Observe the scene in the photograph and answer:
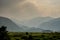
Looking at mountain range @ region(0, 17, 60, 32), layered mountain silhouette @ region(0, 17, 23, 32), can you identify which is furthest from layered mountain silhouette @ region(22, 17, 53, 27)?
layered mountain silhouette @ region(0, 17, 23, 32)

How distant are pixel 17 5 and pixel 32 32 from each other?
463 millimetres

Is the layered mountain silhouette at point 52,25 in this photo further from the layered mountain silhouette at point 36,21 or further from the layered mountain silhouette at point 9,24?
the layered mountain silhouette at point 9,24

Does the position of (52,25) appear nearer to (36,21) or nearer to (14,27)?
(36,21)

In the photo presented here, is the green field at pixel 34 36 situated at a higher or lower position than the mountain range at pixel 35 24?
lower

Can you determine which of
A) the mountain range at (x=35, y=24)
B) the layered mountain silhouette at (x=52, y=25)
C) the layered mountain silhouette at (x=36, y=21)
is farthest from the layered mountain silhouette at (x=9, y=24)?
the layered mountain silhouette at (x=52, y=25)

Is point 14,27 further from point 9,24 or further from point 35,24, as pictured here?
point 35,24

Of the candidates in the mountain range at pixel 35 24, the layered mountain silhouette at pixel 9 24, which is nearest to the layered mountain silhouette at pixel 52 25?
the mountain range at pixel 35 24

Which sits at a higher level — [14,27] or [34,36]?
[14,27]

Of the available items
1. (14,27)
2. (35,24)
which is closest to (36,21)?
(35,24)

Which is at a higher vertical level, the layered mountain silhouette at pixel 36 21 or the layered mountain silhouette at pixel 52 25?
the layered mountain silhouette at pixel 36 21

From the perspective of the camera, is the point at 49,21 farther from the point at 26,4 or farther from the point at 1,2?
the point at 1,2

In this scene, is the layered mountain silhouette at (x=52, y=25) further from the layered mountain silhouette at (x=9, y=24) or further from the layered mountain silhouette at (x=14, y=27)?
the layered mountain silhouette at (x=9, y=24)

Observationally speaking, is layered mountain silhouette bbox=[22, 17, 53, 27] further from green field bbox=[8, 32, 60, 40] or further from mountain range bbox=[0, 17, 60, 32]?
green field bbox=[8, 32, 60, 40]

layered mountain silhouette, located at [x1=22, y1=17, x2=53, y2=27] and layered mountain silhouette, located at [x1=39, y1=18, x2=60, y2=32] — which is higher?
layered mountain silhouette, located at [x1=22, y1=17, x2=53, y2=27]
